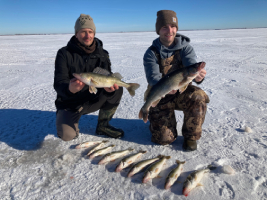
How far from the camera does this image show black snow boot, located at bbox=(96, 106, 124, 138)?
10.7 feet

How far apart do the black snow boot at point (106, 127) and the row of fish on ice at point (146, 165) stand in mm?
317

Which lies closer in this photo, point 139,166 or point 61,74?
point 139,166

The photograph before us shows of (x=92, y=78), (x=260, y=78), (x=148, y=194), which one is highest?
(x=92, y=78)

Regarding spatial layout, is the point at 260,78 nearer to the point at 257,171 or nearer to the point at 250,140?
the point at 250,140

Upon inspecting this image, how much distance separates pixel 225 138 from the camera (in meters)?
3.08

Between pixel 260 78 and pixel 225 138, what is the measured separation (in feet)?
13.7

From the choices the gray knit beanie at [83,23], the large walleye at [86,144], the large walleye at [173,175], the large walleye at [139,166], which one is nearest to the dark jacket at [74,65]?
the gray knit beanie at [83,23]

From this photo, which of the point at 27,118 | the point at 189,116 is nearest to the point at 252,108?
the point at 189,116

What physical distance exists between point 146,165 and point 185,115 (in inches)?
39.9

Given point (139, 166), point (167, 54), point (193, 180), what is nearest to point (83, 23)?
point (167, 54)

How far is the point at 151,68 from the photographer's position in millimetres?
3037

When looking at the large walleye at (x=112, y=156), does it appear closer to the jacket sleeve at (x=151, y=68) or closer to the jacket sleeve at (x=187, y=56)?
the jacket sleeve at (x=151, y=68)

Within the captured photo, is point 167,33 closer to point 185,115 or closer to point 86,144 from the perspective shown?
point 185,115

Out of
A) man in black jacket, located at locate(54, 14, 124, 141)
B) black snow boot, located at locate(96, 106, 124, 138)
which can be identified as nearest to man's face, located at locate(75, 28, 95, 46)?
man in black jacket, located at locate(54, 14, 124, 141)
